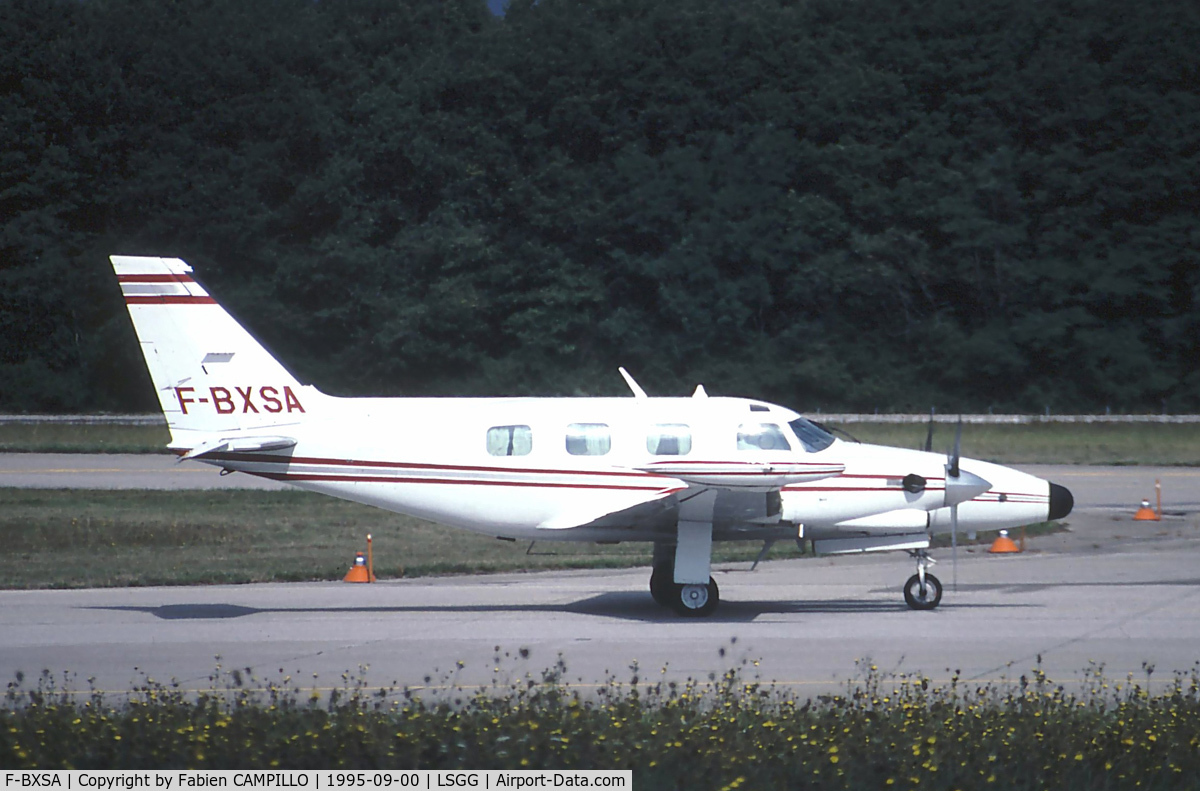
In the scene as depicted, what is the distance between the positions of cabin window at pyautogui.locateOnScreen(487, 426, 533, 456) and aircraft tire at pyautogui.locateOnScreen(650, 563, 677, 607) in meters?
2.15

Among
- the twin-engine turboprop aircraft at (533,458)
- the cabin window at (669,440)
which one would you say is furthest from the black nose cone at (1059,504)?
the cabin window at (669,440)

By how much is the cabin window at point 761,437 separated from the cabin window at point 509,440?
2.36 meters

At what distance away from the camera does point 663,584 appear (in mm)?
15172

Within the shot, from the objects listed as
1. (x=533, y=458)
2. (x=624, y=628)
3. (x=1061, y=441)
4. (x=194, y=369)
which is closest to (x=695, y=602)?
(x=624, y=628)

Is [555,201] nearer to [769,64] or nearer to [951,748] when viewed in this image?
[769,64]

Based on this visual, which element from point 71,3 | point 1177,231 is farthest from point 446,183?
point 1177,231

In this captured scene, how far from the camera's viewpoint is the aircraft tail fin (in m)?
14.7

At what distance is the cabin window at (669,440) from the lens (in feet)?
47.1

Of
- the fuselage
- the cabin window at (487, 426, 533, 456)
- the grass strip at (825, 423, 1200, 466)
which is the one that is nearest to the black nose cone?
the fuselage

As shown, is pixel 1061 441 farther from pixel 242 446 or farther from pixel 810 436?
pixel 242 446

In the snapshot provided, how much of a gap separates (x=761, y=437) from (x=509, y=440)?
2797 mm

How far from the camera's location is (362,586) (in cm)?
1742

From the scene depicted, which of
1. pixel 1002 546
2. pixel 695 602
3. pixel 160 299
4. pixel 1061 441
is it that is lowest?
pixel 695 602

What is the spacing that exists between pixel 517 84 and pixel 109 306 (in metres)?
18.1
